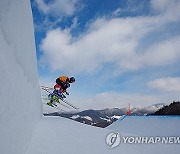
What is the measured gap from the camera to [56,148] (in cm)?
558

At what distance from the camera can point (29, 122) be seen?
553cm

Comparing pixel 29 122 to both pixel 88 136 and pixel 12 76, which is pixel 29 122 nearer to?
pixel 88 136

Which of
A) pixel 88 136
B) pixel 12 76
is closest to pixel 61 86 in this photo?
pixel 88 136

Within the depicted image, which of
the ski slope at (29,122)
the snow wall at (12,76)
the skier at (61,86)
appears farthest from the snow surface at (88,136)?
the skier at (61,86)

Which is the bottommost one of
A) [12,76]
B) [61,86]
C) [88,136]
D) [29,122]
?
[88,136]

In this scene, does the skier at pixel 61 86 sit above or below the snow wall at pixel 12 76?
above

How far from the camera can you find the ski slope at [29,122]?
335cm

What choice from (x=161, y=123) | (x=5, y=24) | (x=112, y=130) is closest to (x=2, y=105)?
(x=5, y=24)

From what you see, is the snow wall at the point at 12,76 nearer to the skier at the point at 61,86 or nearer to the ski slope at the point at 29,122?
the ski slope at the point at 29,122

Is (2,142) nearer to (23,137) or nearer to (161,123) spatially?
(23,137)

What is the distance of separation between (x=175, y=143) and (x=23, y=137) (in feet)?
16.4

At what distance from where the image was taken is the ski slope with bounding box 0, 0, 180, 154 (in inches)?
132

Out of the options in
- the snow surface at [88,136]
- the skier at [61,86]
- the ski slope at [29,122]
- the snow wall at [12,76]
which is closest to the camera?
the snow wall at [12,76]

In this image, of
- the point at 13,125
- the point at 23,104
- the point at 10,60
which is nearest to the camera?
the point at 10,60
